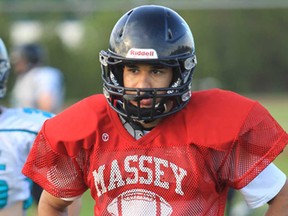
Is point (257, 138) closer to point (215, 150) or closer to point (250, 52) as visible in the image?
point (215, 150)

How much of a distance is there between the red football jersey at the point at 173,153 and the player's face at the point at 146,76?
140 mm

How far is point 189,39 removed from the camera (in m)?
3.27

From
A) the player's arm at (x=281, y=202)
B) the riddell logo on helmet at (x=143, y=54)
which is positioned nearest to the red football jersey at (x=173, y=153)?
the player's arm at (x=281, y=202)

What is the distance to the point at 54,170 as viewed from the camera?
329 cm

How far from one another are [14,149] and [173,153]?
131 cm

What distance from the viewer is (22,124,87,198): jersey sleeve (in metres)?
3.25

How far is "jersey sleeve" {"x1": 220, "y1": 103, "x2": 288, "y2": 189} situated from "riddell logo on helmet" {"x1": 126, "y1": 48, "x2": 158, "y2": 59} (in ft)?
1.39

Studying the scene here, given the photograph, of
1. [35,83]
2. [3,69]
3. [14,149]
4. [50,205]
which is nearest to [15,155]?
[14,149]

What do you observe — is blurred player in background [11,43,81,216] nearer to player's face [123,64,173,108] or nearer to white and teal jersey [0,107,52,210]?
white and teal jersey [0,107,52,210]

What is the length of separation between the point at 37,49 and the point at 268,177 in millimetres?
6436

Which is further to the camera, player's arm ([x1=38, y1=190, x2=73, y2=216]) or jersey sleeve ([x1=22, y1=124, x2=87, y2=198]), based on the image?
player's arm ([x1=38, y1=190, x2=73, y2=216])

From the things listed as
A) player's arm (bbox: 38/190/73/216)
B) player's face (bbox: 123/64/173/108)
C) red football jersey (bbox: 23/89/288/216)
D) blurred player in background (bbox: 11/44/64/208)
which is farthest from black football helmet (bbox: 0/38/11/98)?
blurred player in background (bbox: 11/44/64/208)

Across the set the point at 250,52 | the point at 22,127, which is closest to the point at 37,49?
the point at 22,127

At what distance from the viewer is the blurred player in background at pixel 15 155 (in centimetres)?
411
